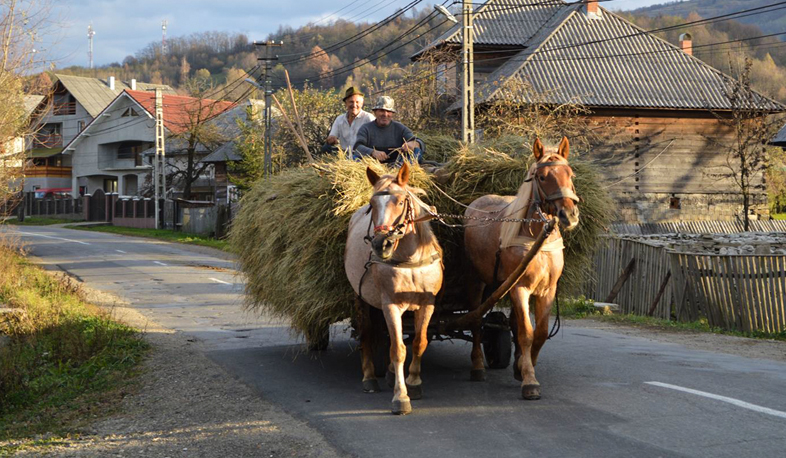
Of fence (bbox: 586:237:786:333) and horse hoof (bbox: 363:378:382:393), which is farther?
fence (bbox: 586:237:786:333)

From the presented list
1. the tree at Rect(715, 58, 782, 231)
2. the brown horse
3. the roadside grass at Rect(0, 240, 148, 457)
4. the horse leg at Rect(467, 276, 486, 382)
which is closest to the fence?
the horse leg at Rect(467, 276, 486, 382)

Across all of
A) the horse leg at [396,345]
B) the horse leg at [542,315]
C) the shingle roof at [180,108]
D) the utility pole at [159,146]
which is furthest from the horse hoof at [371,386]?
the shingle roof at [180,108]

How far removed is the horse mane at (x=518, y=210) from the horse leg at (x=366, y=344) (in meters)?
1.39

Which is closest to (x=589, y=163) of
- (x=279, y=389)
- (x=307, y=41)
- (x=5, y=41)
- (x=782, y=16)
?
(x=279, y=389)

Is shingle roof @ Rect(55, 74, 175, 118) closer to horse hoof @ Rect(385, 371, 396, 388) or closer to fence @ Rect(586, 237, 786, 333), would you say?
fence @ Rect(586, 237, 786, 333)

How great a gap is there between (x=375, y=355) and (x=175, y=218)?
37.0 metres

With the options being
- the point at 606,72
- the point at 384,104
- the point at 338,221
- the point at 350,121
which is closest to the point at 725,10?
the point at 606,72

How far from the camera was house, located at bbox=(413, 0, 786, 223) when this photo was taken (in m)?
27.8

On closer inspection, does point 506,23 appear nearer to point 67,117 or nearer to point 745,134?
point 745,134

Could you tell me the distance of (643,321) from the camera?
1305 cm

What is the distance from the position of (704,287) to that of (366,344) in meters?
7.94

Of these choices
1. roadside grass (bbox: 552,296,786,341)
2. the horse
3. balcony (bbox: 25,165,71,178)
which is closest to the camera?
the horse

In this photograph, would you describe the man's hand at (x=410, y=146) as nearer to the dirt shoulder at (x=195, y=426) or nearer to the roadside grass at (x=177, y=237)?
the dirt shoulder at (x=195, y=426)

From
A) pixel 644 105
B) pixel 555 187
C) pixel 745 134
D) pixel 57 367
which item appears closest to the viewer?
pixel 555 187
